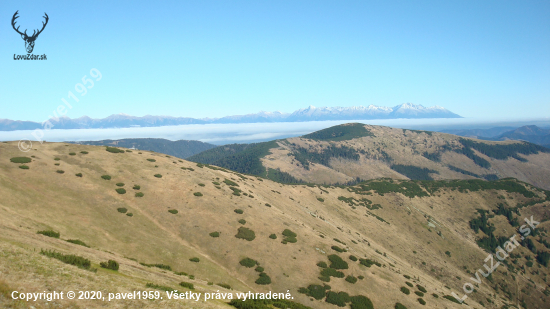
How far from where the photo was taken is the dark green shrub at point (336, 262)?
4066 centimetres

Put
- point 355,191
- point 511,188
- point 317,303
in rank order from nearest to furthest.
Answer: point 317,303
point 355,191
point 511,188

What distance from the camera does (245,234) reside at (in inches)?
1711

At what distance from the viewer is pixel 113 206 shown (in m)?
41.1

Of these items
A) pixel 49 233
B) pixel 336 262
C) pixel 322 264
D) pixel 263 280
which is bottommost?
pixel 336 262

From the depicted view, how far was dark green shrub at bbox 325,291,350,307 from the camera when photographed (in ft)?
109

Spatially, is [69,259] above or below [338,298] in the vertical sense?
above

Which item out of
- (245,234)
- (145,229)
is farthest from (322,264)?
(145,229)

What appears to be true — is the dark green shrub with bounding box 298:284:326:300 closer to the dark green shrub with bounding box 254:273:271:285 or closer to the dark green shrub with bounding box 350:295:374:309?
the dark green shrub with bounding box 350:295:374:309

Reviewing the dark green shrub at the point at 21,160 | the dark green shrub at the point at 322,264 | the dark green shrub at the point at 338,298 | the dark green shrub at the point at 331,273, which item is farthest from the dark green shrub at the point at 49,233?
the dark green shrub at the point at 322,264

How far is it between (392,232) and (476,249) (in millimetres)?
48271

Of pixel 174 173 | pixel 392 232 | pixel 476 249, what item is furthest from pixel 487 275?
pixel 174 173

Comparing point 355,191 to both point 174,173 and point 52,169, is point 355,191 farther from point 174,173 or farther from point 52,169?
point 52,169

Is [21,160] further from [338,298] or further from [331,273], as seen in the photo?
[338,298]

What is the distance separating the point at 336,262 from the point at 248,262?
1437cm
